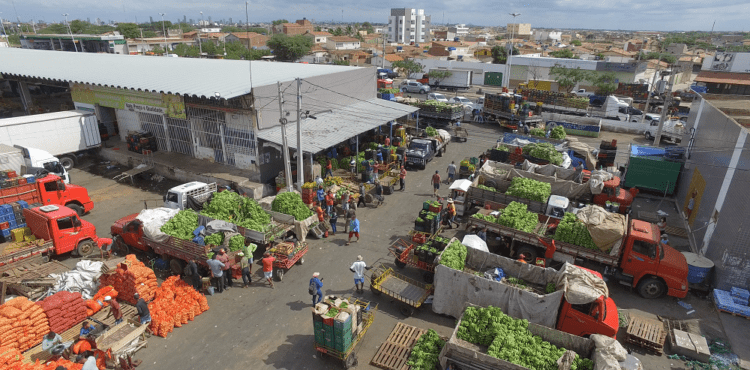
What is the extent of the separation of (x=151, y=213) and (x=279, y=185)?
704cm

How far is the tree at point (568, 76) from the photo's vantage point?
175 ft

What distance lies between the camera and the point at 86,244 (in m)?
16.4

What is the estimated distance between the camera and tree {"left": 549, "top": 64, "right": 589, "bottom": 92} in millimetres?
53375

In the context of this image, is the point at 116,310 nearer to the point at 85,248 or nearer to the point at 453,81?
the point at 85,248

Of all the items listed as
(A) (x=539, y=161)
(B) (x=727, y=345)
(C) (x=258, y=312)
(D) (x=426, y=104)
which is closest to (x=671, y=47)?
(D) (x=426, y=104)

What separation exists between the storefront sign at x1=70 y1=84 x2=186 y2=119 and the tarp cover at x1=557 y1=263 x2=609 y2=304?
23130 millimetres

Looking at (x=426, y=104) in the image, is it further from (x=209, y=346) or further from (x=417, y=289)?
(x=209, y=346)

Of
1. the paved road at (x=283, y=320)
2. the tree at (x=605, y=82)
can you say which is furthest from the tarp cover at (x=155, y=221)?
the tree at (x=605, y=82)

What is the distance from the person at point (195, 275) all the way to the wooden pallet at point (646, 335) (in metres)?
13.8

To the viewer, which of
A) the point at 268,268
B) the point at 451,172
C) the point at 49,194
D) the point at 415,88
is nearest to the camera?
the point at 268,268

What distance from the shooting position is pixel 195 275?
1392cm

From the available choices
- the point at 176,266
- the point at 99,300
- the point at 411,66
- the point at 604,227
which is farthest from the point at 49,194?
the point at 411,66

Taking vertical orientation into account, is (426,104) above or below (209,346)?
above

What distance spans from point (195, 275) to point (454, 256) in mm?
8814
